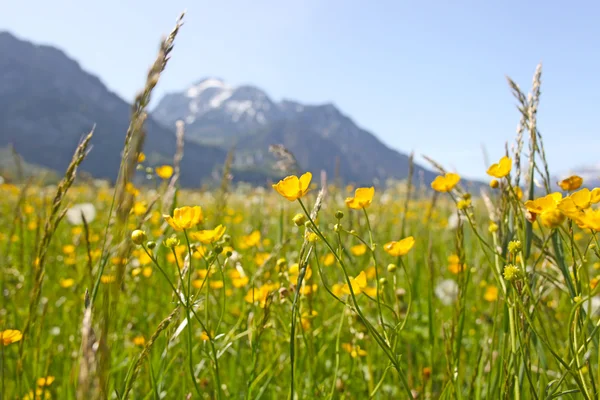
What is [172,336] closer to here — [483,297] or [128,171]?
[128,171]

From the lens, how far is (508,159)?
1057mm

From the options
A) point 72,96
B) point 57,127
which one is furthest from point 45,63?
point 57,127

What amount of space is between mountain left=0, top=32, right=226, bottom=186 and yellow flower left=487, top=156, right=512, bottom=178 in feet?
433

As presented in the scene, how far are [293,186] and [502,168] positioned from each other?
0.51 metres

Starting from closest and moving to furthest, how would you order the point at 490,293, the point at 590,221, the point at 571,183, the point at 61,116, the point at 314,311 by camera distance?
the point at 590,221 < the point at 571,183 < the point at 314,311 < the point at 490,293 < the point at 61,116

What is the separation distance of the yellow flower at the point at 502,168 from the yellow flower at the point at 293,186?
0.48m

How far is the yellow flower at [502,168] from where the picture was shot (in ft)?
3.38

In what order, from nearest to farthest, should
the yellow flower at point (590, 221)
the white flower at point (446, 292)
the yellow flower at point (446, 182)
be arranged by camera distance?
the yellow flower at point (590, 221) → the yellow flower at point (446, 182) → the white flower at point (446, 292)

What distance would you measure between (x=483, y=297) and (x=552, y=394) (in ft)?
6.05

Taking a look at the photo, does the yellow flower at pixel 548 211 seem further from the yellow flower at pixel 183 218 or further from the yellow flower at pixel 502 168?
the yellow flower at pixel 183 218

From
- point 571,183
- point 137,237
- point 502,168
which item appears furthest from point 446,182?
point 137,237

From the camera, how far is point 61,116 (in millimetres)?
138000

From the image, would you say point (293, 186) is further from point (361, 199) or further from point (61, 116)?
point (61, 116)

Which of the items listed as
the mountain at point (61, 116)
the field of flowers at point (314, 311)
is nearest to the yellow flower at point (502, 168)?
the field of flowers at point (314, 311)
